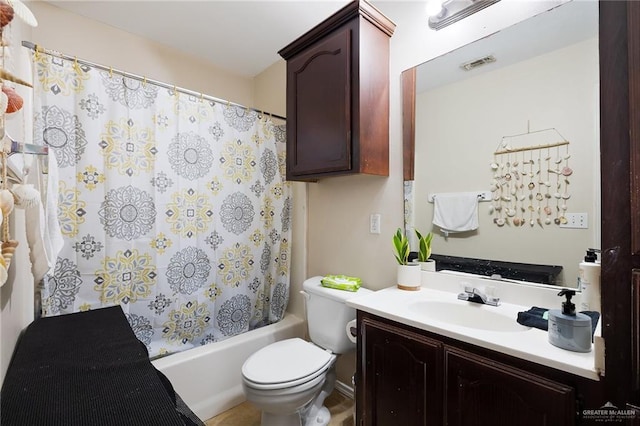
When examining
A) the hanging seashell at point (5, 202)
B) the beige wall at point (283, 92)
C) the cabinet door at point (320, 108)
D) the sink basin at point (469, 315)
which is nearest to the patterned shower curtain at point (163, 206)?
the beige wall at point (283, 92)

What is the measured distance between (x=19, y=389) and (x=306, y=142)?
4.85ft

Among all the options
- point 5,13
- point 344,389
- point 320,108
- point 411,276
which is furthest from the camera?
point 344,389

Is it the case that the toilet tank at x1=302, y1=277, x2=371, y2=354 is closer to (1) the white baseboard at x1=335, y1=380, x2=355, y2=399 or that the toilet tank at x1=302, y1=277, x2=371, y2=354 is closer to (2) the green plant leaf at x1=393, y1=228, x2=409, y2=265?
(2) the green plant leaf at x1=393, y1=228, x2=409, y2=265

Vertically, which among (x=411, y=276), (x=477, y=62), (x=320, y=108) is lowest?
(x=411, y=276)

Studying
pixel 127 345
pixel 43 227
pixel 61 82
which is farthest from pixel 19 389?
pixel 61 82

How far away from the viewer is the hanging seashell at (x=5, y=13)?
45 centimetres

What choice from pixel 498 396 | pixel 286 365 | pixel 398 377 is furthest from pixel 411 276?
pixel 286 365

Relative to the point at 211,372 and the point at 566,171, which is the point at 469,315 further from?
the point at 211,372

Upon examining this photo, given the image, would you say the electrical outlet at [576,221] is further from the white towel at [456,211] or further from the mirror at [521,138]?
the white towel at [456,211]

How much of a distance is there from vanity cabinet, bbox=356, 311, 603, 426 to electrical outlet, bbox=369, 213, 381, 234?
1.94ft

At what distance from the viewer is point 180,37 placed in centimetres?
203

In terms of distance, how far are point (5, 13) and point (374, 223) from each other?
1593 mm

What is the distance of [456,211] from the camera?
1.45m

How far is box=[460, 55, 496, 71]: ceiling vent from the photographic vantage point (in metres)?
1.32
